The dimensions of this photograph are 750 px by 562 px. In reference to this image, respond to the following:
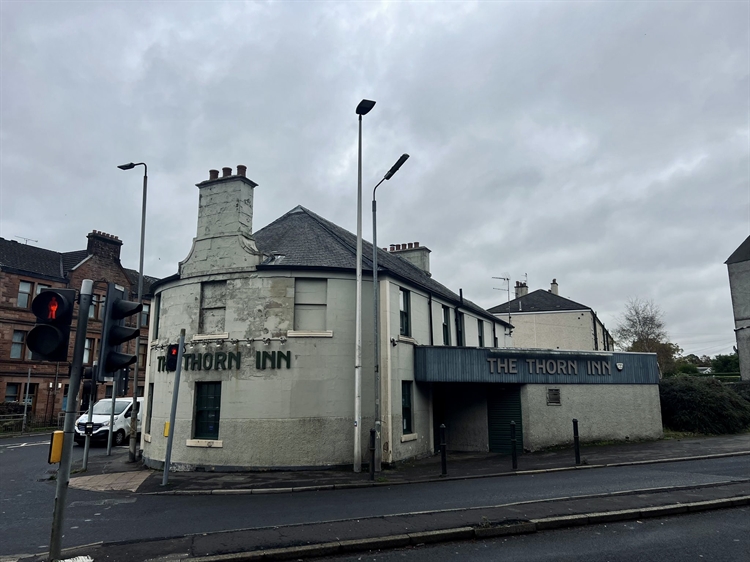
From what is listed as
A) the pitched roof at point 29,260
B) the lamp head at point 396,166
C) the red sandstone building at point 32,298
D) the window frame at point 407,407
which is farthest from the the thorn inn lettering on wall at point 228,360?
the pitched roof at point 29,260

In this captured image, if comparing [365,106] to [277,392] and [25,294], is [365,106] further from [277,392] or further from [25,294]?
[25,294]

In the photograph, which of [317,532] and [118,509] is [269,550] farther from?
[118,509]

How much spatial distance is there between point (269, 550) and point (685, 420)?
2193cm

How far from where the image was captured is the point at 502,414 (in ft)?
66.2

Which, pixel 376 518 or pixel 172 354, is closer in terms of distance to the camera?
pixel 376 518

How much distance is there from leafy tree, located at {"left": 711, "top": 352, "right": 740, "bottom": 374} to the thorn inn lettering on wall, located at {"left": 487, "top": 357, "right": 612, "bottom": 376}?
1835 inches

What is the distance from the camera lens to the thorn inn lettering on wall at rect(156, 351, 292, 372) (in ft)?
52.5

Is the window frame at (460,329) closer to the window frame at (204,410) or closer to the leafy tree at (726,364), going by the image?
the window frame at (204,410)

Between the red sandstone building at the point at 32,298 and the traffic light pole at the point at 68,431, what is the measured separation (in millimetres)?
29798

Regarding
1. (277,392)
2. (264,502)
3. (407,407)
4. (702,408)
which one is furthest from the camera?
(702,408)

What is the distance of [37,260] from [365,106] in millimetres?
34453

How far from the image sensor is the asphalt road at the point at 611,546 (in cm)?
704

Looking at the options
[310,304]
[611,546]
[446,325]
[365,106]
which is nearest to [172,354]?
[310,304]

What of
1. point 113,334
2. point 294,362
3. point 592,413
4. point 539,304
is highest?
point 539,304
